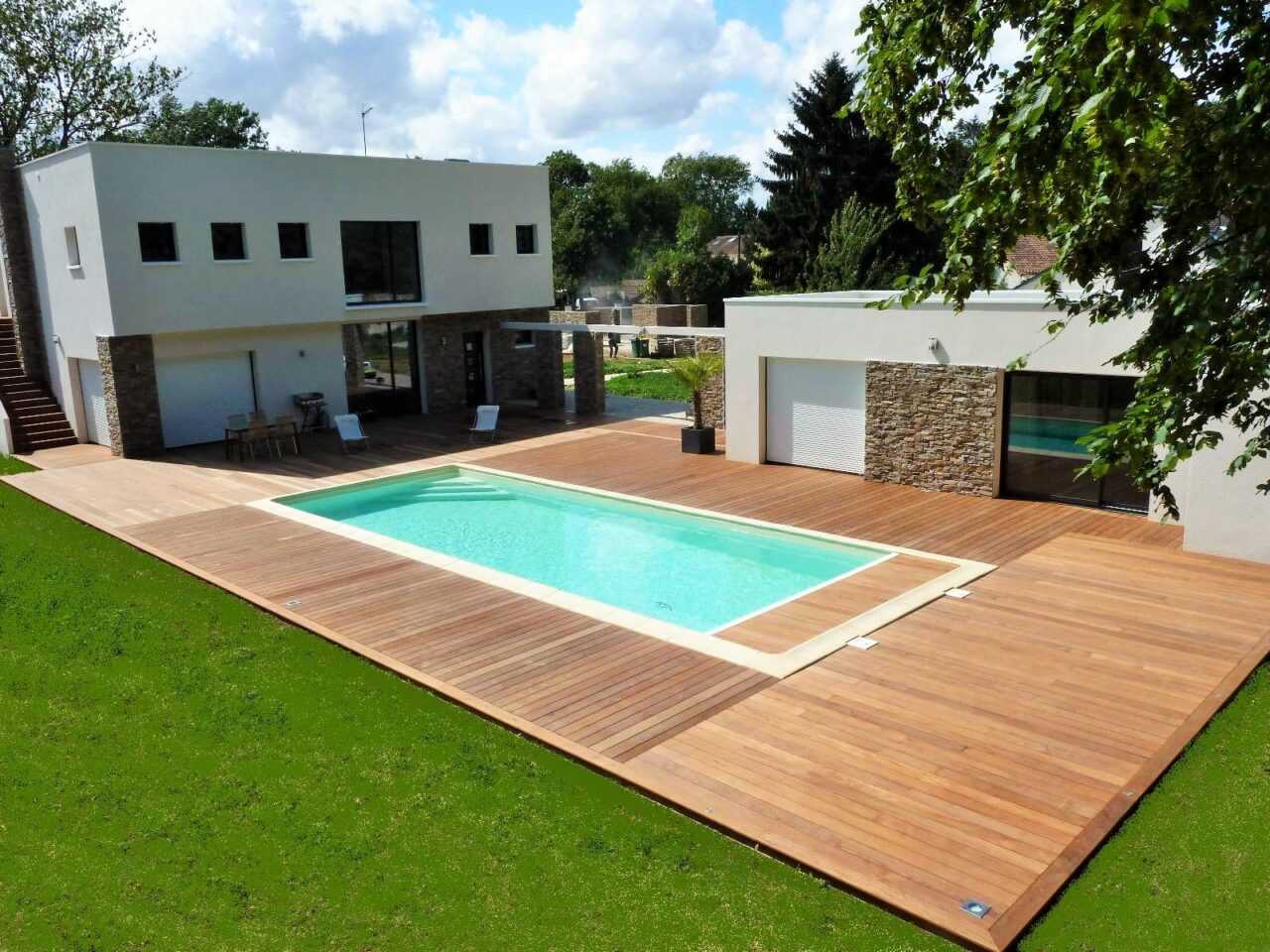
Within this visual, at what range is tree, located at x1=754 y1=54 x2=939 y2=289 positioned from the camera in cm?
3841

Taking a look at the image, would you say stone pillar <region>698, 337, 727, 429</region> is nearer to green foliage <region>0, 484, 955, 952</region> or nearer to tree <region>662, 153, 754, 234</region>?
green foliage <region>0, 484, 955, 952</region>

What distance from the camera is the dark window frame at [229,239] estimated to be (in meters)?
21.0

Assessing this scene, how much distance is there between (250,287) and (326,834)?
1710cm

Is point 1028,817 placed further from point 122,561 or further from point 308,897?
point 122,561

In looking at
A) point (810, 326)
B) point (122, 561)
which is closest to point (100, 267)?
point (122, 561)

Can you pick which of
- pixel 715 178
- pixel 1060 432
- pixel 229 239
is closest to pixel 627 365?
pixel 229 239

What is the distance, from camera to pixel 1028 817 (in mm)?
6754

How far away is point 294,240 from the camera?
22469 millimetres

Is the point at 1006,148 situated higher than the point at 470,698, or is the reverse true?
the point at 1006,148

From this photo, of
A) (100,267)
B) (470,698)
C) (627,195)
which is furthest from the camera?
(627,195)

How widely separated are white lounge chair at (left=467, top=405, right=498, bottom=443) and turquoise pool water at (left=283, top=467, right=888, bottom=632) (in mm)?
3246

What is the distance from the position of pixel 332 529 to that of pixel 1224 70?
1250cm

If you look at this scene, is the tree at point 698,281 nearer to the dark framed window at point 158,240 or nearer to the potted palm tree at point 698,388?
the potted palm tree at point 698,388

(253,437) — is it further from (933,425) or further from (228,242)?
(933,425)
